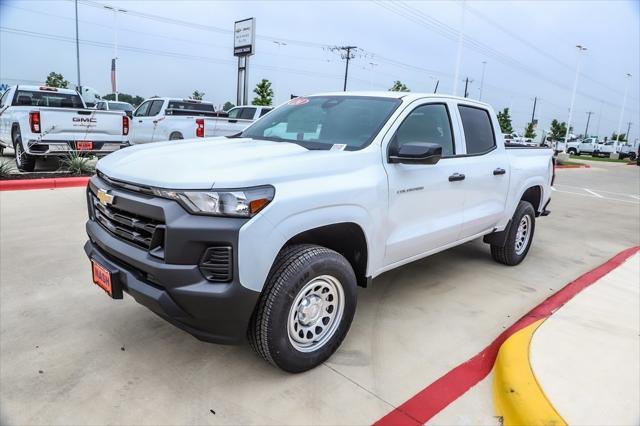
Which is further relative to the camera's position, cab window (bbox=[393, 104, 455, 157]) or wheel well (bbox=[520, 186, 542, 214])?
wheel well (bbox=[520, 186, 542, 214])

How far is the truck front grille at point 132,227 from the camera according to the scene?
2.52 metres

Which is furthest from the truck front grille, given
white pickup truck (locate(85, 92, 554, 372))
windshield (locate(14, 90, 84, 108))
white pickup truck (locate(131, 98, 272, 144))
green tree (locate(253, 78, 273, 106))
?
green tree (locate(253, 78, 273, 106))

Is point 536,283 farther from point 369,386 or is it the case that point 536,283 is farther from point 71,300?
point 71,300

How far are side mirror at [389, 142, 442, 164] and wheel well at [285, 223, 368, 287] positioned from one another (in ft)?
1.92

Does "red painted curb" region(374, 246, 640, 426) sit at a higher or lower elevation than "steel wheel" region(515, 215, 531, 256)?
lower

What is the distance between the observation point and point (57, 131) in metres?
8.84

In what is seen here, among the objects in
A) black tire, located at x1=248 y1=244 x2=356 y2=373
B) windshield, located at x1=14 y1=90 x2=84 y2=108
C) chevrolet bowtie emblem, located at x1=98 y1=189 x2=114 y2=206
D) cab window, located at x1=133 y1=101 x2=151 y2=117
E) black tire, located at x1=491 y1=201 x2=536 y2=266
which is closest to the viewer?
black tire, located at x1=248 y1=244 x2=356 y2=373

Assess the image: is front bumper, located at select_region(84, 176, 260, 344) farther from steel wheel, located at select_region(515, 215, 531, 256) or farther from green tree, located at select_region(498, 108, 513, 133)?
green tree, located at select_region(498, 108, 513, 133)

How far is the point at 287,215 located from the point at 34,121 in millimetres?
7911

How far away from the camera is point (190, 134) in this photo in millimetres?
12500

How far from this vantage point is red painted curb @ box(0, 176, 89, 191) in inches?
297

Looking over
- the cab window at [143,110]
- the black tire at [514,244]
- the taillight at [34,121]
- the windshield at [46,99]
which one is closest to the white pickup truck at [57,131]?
the taillight at [34,121]

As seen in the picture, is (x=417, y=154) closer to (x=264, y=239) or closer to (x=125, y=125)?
(x=264, y=239)

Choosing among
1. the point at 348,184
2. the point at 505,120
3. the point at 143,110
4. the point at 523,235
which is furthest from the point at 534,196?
the point at 505,120
